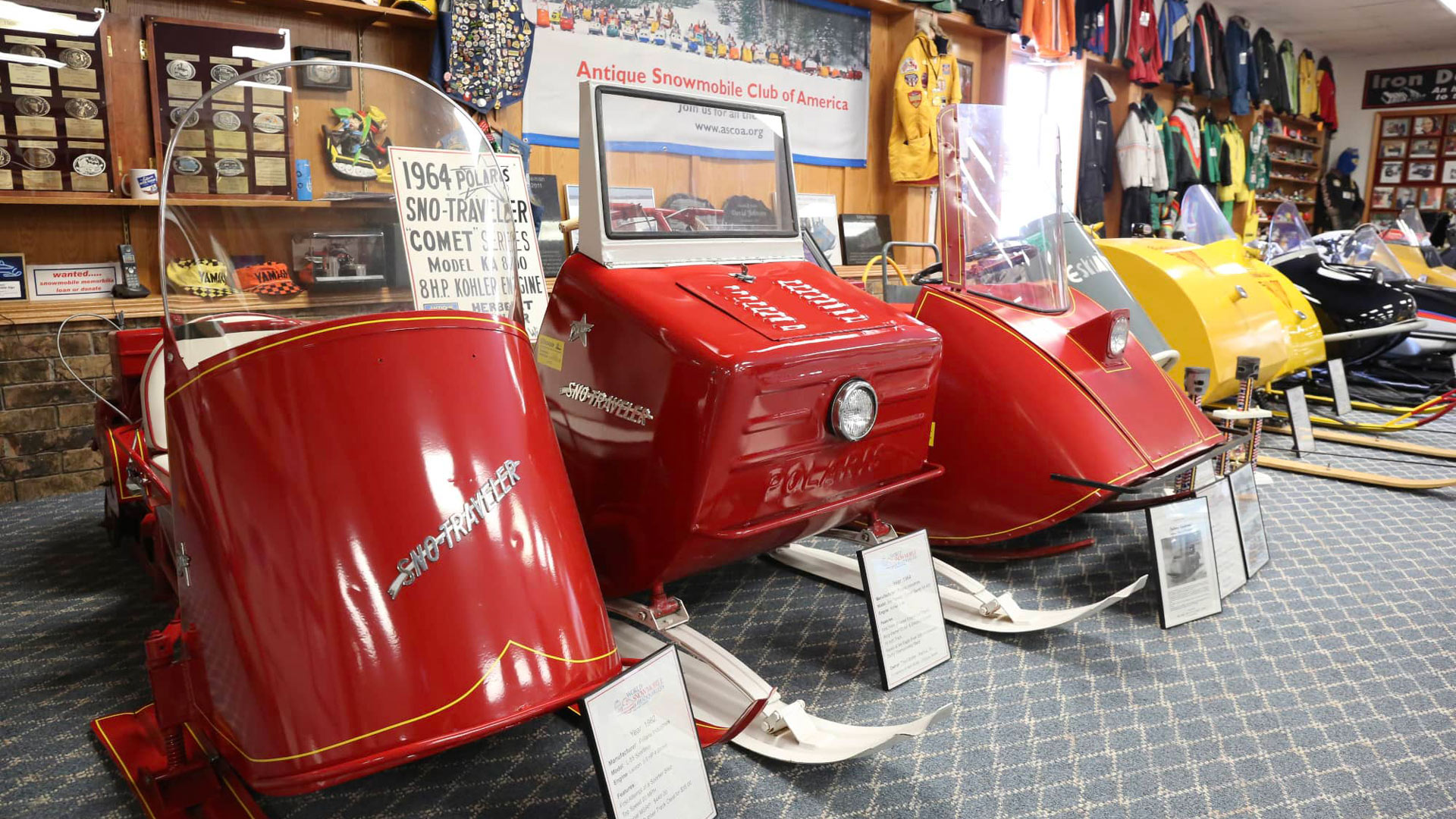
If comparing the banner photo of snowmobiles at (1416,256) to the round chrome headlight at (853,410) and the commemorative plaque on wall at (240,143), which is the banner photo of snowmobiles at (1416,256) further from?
the commemorative plaque on wall at (240,143)

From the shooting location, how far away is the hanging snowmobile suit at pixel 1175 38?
8500mm

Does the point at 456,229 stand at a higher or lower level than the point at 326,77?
lower

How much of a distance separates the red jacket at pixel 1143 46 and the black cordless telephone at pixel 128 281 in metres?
7.81

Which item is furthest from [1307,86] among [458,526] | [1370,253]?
[458,526]

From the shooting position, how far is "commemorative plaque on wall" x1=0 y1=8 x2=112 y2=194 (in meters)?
3.35

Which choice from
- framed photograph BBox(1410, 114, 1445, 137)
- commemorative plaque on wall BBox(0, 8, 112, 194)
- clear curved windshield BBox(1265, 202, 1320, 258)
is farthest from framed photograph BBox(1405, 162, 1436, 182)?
commemorative plaque on wall BBox(0, 8, 112, 194)

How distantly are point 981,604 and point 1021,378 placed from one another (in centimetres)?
62

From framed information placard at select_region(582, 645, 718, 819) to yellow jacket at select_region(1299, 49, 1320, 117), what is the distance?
12571 mm

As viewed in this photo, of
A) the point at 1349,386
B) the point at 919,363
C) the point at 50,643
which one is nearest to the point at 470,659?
the point at 919,363

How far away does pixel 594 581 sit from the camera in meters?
1.48

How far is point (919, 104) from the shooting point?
6.18 metres

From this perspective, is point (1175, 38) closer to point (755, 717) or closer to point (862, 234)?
point (862, 234)

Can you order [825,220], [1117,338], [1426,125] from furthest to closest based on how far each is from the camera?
[1426,125]
[825,220]
[1117,338]

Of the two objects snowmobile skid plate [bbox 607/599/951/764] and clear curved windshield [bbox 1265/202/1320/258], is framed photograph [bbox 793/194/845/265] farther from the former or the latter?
snowmobile skid plate [bbox 607/599/951/764]
